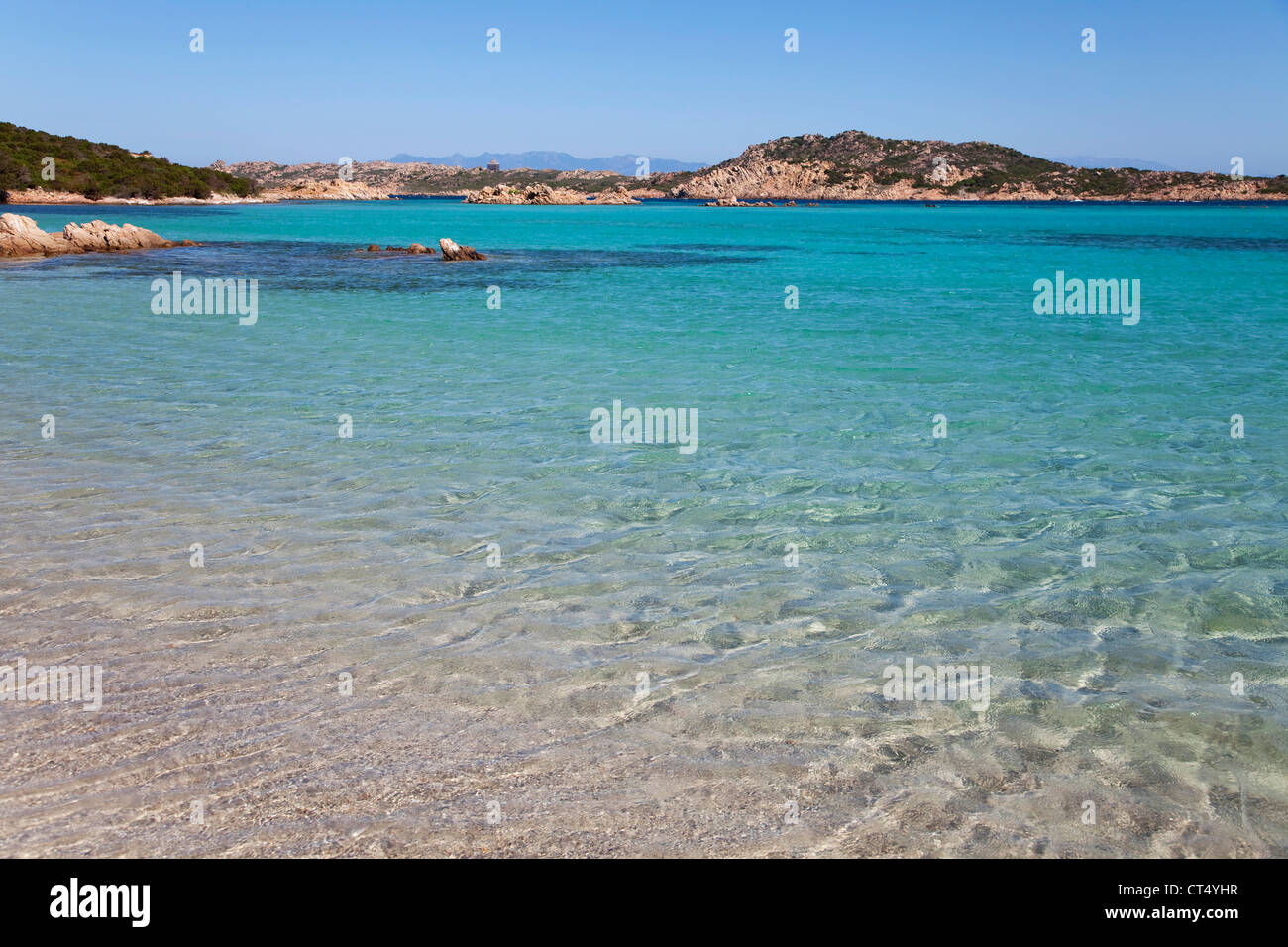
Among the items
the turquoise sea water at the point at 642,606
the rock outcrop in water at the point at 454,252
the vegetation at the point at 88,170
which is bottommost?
the turquoise sea water at the point at 642,606

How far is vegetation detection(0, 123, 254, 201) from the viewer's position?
110 meters

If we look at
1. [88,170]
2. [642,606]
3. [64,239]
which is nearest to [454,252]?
[64,239]

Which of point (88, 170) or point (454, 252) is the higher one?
point (88, 170)

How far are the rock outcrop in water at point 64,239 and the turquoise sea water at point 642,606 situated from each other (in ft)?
105

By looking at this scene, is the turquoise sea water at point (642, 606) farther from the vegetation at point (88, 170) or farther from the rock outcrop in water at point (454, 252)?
the vegetation at point (88, 170)

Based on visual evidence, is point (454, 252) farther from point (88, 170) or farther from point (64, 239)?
point (88, 170)

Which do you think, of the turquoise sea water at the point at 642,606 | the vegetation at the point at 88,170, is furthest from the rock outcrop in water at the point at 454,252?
the vegetation at the point at 88,170

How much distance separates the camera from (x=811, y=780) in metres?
4.90

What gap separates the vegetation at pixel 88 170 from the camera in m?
110

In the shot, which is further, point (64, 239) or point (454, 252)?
point (454, 252)

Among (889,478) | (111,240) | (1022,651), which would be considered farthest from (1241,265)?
(111,240)

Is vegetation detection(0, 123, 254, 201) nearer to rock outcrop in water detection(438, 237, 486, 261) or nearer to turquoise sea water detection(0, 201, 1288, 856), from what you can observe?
rock outcrop in water detection(438, 237, 486, 261)

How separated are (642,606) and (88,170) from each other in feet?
473

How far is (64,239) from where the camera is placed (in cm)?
4528
